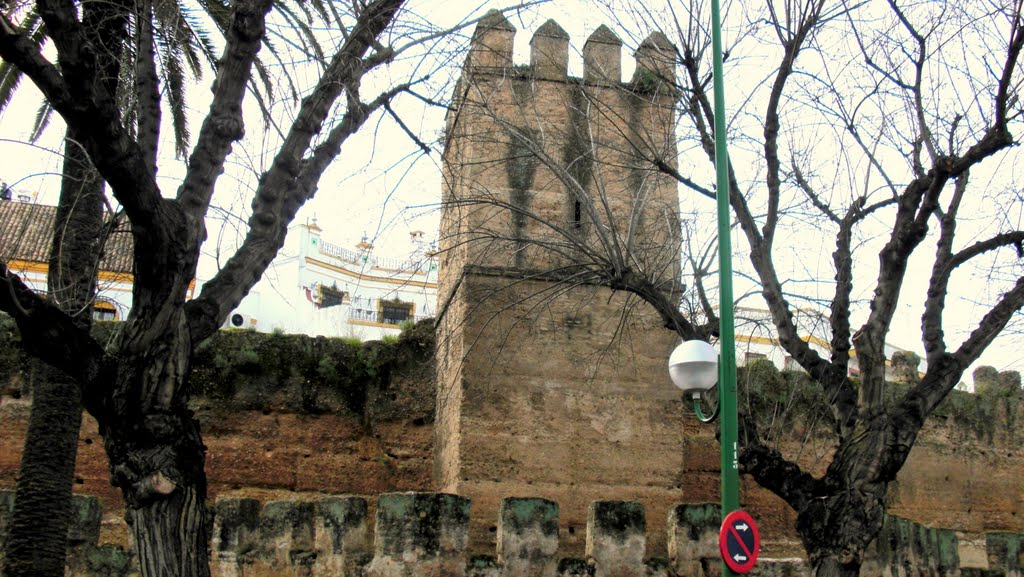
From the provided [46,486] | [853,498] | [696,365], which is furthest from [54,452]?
[853,498]

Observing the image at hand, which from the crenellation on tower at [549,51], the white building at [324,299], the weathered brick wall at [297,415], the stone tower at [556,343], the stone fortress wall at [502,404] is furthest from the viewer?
the white building at [324,299]

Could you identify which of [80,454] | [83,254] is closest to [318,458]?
[80,454]

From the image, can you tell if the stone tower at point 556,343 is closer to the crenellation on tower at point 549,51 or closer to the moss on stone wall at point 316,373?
the crenellation on tower at point 549,51

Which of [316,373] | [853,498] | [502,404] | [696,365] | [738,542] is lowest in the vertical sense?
[738,542]

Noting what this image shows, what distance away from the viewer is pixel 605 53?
14.0 m

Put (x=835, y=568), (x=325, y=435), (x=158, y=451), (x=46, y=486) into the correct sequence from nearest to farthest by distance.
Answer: (x=158, y=451)
(x=835, y=568)
(x=46, y=486)
(x=325, y=435)

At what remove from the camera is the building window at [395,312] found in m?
32.7

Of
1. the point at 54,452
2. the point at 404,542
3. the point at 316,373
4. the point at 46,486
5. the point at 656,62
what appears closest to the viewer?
the point at 46,486

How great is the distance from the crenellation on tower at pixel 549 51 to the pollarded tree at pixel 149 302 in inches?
290

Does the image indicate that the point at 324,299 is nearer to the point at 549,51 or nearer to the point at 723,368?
the point at 549,51

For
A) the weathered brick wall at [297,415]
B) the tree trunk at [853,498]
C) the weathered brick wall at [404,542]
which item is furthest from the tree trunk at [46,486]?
the tree trunk at [853,498]

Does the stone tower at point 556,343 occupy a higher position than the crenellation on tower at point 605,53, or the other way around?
the crenellation on tower at point 605,53

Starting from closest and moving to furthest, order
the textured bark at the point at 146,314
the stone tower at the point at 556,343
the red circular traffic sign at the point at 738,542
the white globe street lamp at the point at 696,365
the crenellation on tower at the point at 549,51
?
the textured bark at the point at 146,314 < the red circular traffic sign at the point at 738,542 < the white globe street lamp at the point at 696,365 < the stone tower at the point at 556,343 < the crenellation on tower at the point at 549,51

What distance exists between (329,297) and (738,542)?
2617cm
